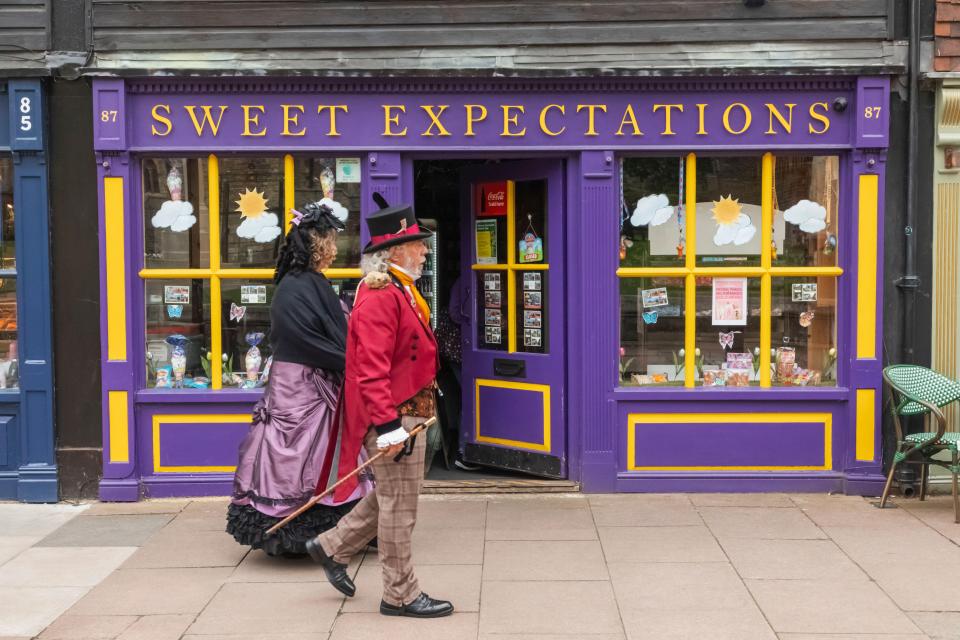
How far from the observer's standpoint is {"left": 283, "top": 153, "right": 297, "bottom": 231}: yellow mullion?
770cm

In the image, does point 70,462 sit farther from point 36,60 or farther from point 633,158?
point 633,158

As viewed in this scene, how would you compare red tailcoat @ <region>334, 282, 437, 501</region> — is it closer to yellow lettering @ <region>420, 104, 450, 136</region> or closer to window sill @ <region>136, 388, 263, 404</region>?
window sill @ <region>136, 388, 263, 404</region>

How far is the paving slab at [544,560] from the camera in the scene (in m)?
5.92

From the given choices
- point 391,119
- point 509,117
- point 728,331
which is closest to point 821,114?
point 728,331

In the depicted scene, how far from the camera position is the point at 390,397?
16.6ft

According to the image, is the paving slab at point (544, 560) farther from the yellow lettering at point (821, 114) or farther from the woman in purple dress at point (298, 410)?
the yellow lettering at point (821, 114)

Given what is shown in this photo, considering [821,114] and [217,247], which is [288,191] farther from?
[821,114]

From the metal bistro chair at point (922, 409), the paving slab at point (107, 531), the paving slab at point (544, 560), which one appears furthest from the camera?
the metal bistro chair at point (922, 409)

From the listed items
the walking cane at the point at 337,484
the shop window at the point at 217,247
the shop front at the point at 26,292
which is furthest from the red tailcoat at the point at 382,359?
the shop front at the point at 26,292

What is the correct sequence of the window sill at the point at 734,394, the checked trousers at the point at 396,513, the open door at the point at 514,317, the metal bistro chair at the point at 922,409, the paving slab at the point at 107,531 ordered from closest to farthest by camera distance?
the checked trousers at the point at 396,513 < the paving slab at the point at 107,531 < the metal bistro chair at the point at 922,409 < the window sill at the point at 734,394 < the open door at the point at 514,317

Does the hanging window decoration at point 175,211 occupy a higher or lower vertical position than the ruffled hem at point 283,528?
higher

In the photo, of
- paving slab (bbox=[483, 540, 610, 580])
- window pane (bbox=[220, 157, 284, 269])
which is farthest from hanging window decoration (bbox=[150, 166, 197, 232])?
paving slab (bbox=[483, 540, 610, 580])

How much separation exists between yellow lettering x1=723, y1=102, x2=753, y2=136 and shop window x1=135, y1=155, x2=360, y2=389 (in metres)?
2.65

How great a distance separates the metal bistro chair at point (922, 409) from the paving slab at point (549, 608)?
2694mm
